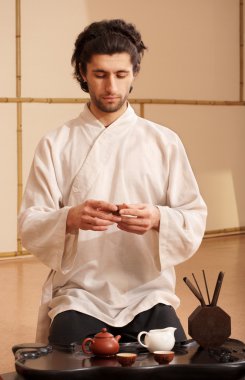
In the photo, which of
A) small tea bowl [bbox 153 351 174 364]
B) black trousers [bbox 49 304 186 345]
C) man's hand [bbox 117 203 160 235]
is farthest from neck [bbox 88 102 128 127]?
small tea bowl [bbox 153 351 174 364]

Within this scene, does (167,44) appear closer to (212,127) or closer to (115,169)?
(212,127)

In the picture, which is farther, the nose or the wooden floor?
the wooden floor

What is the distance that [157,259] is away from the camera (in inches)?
Answer: 117

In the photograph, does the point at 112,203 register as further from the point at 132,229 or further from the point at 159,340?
the point at 159,340

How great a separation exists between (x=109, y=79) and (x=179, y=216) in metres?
0.52

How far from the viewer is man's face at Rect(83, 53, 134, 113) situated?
3.00 meters

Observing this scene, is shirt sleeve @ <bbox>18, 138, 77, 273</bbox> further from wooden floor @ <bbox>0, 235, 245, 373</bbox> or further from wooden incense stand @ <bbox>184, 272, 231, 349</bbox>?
wooden floor @ <bbox>0, 235, 245, 373</bbox>

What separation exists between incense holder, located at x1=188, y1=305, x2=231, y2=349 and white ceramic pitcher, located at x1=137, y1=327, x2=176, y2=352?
3.0 inches

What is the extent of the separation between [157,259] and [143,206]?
24 centimetres

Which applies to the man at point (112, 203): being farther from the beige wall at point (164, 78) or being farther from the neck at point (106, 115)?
the beige wall at point (164, 78)

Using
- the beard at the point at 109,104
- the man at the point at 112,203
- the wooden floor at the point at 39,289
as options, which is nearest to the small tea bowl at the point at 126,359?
the man at the point at 112,203

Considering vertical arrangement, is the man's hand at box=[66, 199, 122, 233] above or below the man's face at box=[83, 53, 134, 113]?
below

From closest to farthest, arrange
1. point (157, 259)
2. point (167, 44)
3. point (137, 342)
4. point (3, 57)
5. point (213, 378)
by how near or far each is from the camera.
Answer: point (213, 378) < point (137, 342) < point (157, 259) < point (3, 57) < point (167, 44)

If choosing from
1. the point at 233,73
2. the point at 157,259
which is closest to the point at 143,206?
the point at 157,259
